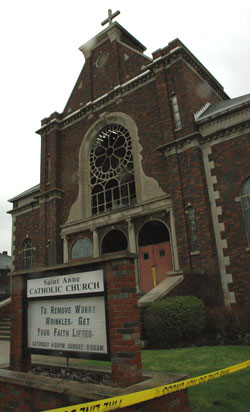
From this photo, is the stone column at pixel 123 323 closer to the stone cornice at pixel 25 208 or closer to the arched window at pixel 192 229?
the arched window at pixel 192 229

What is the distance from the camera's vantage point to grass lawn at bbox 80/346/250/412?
14.3ft

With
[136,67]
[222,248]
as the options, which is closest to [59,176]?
[136,67]

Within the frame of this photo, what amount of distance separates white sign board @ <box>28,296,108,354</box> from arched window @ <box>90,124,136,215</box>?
12.1 m

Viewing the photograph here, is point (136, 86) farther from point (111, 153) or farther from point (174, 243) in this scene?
point (174, 243)

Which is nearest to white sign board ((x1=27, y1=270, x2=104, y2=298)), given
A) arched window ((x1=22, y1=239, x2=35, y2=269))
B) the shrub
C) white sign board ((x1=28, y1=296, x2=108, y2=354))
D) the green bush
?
white sign board ((x1=28, y1=296, x2=108, y2=354))

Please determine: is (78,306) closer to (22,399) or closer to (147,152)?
(22,399)

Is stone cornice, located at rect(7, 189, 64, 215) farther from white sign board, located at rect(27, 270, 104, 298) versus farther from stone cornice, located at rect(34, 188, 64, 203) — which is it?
white sign board, located at rect(27, 270, 104, 298)

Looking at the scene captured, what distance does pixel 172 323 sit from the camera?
9039mm

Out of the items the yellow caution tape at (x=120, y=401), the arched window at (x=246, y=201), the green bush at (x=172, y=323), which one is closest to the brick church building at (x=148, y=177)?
the arched window at (x=246, y=201)

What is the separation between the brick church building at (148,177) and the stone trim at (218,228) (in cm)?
4

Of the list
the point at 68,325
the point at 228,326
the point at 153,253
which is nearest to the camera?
the point at 68,325

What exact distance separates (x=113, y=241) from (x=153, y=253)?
285cm

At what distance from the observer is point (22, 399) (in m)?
4.19

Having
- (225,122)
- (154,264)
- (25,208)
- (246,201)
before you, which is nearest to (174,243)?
(154,264)
